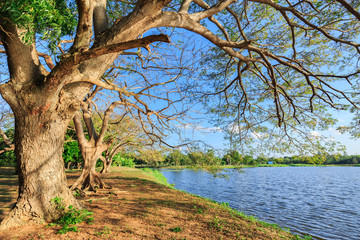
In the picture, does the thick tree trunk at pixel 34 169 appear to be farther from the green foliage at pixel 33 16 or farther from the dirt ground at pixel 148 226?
the green foliage at pixel 33 16

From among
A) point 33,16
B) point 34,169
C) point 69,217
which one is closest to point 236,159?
point 69,217

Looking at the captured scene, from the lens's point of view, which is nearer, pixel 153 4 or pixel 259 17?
pixel 153 4

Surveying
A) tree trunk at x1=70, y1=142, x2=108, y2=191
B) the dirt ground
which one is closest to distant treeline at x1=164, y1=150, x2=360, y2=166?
the dirt ground

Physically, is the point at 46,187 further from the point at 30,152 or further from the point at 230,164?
the point at 230,164

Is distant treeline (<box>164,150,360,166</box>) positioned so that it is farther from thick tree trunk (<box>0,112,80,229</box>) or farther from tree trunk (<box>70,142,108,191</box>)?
thick tree trunk (<box>0,112,80,229</box>)

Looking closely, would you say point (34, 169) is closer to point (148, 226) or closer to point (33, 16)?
point (148, 226)

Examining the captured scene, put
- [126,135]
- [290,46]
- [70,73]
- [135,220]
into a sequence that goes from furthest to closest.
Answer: [126,135]
[290,46]
[135,220]
[70,73]

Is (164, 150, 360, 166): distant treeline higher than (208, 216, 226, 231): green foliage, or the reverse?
(164, 150, 360, 166): distant treeline

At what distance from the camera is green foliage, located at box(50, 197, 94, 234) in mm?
3838

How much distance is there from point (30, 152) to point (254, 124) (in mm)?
7274

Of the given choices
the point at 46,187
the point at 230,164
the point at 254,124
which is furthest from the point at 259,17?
the point at 46,187

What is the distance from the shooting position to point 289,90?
7332 mm

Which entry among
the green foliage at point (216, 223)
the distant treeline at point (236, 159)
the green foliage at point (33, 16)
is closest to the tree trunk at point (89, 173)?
the distant treeline at point (236, 159)

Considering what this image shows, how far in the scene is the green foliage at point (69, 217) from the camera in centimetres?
384
